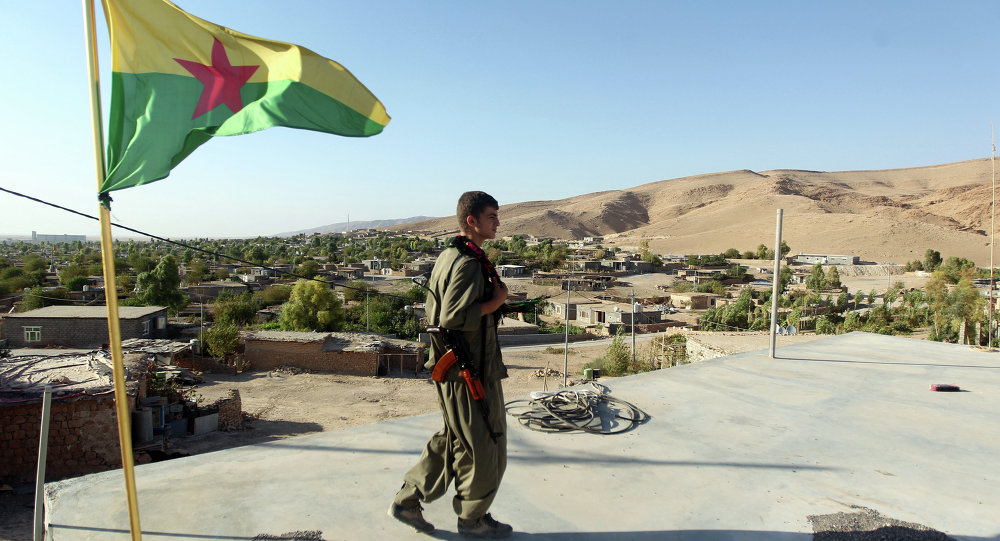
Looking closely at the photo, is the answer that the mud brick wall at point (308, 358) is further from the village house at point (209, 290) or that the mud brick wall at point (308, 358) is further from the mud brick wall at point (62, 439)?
the village house at point (209, 290)

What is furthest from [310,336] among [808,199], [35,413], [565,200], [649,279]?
[565,200]

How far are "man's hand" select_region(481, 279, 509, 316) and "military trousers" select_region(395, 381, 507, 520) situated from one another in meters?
0.32

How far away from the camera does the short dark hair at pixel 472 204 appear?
2.54 metres

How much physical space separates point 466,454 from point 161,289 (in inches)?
1468

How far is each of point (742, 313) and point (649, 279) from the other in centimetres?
2412

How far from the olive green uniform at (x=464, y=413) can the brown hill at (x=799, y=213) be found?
78793 mm

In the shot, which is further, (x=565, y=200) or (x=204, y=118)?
(x=565, y=200)

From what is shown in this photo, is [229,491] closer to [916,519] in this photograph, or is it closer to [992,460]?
[916,519]

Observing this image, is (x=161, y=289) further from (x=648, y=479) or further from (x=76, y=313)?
(x=648, y=479)

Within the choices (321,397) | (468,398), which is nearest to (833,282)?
(321,397)

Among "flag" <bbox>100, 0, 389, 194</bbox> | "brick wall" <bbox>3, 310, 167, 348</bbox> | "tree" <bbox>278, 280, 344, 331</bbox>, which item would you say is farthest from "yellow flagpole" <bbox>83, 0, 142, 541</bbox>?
"tree" <bbox>278, 280, 344, 331</bbox>

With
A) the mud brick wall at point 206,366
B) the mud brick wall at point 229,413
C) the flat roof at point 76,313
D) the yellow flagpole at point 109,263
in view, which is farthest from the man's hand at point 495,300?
the flat roof at point 76,313

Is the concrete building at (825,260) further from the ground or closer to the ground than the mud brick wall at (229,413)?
further from the ground

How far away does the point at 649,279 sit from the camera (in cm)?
5559
